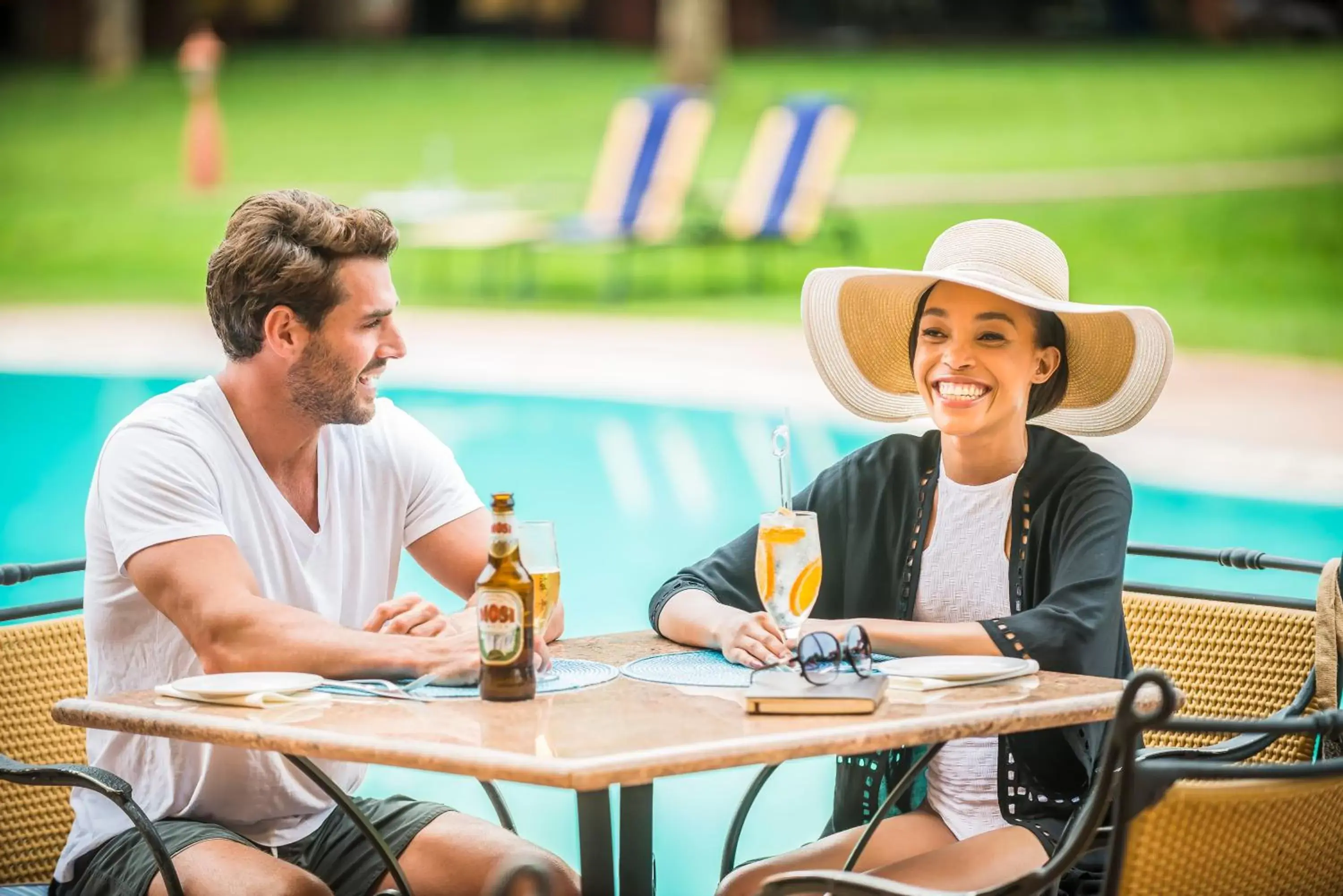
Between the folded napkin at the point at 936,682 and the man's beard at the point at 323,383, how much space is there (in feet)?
2.94

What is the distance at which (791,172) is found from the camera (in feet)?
49.6

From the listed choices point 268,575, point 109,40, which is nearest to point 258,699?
point 268,575

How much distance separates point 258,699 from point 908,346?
138 centimetres

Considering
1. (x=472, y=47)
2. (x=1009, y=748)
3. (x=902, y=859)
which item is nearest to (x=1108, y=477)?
(x=1009, y=748)

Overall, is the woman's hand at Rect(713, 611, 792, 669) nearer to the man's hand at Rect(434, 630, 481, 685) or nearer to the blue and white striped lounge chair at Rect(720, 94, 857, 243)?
the man's hand at Rect(434, 630, 481, 685)

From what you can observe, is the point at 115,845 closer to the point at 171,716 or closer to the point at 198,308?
the point at 171,716

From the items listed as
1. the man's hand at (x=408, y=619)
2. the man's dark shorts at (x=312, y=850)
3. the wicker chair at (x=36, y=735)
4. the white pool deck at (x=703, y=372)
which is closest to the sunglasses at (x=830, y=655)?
the man's hand at (x=408, y=619)

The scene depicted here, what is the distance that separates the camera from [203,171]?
69.5 ft

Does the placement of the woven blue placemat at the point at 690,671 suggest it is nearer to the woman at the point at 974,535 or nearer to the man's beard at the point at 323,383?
the woman at the point at 974,535

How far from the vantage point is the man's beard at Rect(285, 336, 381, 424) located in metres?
2.74

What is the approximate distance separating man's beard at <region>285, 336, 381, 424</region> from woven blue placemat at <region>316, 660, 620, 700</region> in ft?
1.60

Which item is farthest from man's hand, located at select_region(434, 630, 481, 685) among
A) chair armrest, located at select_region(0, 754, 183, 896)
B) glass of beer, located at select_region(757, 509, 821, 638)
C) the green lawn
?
the green lawn

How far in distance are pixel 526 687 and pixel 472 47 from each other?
26.0 metres

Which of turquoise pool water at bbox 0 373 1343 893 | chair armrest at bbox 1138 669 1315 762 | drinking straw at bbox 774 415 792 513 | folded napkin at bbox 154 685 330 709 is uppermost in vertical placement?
drinking straw at bbox 774 415 792 513
